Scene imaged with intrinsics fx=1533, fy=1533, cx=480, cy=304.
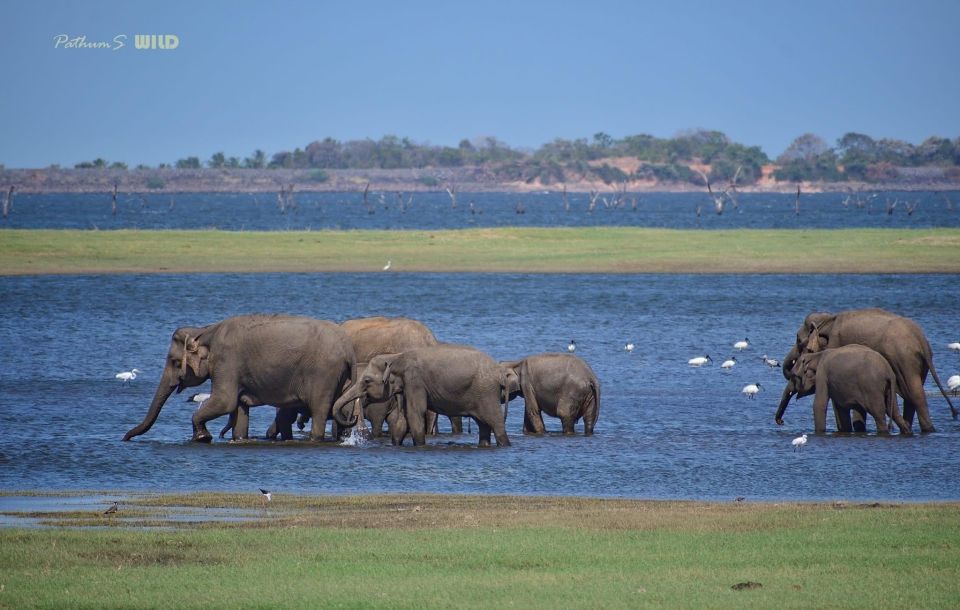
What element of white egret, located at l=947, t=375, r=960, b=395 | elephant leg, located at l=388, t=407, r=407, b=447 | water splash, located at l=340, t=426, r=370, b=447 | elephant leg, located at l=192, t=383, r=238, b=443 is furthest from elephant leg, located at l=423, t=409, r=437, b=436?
white egret, located at l=947, t=375, r=960, b=395

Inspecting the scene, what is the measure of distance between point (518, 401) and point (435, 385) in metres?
6.25

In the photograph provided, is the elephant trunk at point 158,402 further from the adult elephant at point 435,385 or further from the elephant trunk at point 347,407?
the adult elephant at point 435,385

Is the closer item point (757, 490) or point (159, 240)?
point (757, 490)

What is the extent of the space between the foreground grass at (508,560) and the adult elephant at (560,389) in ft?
21.6

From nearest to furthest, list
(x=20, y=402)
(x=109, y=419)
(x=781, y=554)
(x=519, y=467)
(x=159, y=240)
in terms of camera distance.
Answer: (x=781, y=554) < (x=519, y=467) < (x=109, y=419) < (x=20, y=402) < (x=159, y=240)

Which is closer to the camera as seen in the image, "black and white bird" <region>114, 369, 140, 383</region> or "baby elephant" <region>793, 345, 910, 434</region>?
"baby elephant" <region>793, 345, 910, 434</region>

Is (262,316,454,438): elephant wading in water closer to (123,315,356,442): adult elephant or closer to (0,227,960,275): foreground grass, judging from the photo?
(123,315,356,442): adult elephant

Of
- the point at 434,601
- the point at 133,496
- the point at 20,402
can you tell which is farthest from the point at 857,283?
the point at 434,601

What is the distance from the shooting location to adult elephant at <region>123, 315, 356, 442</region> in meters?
21.4

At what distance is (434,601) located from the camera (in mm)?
11305

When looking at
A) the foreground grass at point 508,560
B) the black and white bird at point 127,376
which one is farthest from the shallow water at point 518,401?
the foreground grass at point 508,560

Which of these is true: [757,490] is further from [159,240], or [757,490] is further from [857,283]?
[159,240]

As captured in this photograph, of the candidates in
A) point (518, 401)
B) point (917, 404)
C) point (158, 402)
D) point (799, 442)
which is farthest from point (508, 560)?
point (518, 401)

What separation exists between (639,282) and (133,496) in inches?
1468
